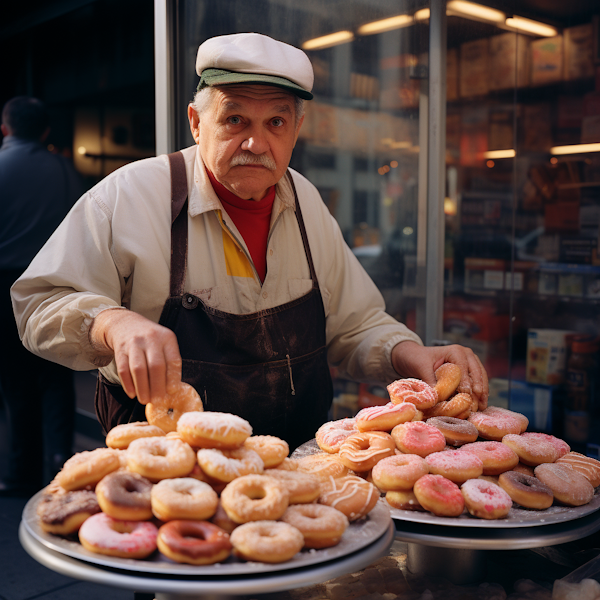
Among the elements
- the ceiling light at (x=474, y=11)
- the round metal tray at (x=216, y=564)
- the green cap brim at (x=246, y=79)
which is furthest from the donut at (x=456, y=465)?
the ceiling light at (x=474, y=11)

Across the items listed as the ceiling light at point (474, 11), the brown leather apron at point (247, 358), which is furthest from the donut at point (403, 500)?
the ceiling light at point (474, 11)

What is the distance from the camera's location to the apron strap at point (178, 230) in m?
1.85

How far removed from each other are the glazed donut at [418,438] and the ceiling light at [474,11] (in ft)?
8.16

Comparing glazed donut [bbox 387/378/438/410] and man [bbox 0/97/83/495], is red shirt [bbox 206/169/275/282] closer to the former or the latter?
glazed donut [bbox 387/378/438/410]

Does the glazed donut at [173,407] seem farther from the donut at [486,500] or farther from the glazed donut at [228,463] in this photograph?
the donut at [486,500]

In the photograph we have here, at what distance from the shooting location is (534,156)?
3.41m

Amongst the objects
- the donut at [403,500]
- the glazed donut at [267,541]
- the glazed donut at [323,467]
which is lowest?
the donut at [403,500]

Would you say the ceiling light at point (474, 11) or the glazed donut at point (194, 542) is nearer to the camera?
the glazed donut at point (194, 542)

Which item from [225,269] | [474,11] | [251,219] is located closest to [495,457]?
[225,269]

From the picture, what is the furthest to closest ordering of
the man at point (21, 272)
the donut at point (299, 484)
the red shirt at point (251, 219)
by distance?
1. the man at point (21, 272)
2. the red shirt at point (251, 219)
3. the donut at point (299, 484)

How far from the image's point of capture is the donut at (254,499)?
100 cm

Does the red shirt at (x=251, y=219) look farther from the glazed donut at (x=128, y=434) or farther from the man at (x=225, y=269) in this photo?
the glazed donut at (x=128, y=434)

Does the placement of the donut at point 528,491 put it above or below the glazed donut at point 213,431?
below

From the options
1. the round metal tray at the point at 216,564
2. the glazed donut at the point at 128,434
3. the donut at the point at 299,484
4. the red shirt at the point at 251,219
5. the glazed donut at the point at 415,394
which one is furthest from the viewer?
the red shirt at the point at 251,219
